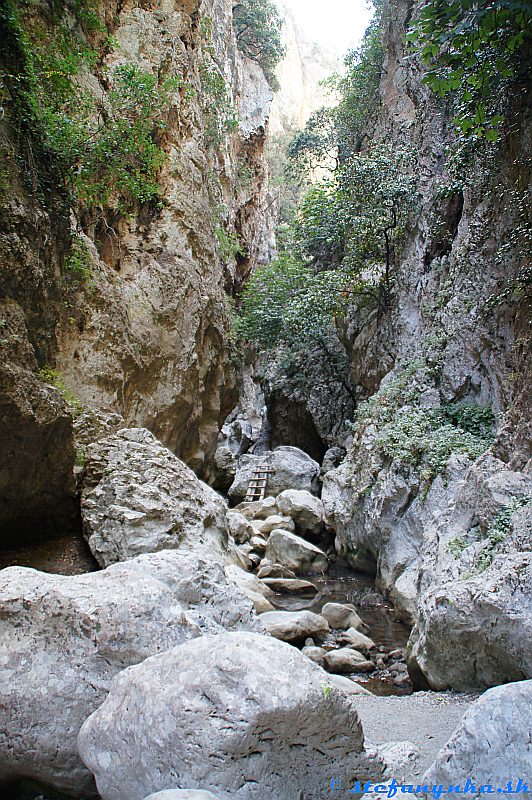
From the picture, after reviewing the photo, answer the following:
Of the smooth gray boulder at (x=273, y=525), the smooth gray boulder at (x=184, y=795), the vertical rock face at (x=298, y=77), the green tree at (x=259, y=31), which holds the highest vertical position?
the vertical rock face at (x=298, y=77)

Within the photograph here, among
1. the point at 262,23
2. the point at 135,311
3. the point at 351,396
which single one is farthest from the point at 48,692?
the point at 262,23

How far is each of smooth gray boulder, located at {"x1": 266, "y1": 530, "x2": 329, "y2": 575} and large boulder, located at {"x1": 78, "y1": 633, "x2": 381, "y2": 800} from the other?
800 cm

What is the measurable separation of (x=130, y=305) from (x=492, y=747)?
872 centimetres

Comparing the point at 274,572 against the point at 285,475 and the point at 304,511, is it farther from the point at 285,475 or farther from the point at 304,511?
the point at 285,475

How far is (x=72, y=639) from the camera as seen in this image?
309 cm

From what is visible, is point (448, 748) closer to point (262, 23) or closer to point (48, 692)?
point (48, 692)

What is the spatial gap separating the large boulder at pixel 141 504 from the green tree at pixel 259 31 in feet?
79.7

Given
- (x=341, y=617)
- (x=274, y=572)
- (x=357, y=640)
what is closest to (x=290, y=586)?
(x=274, y=572)

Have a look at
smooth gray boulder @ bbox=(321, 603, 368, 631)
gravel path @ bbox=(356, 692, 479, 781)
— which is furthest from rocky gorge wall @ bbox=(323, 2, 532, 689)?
smooth gray boulder @ bbox=(321, 603, 368, 631)

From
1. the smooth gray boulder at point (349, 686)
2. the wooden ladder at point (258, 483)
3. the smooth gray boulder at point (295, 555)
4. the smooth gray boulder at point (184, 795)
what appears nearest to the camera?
the smooth gray boulder at point (184, 795)

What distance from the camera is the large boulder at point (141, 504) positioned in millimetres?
5508

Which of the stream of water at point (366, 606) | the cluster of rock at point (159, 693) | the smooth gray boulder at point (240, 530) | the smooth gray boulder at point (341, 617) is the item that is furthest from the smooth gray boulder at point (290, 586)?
the cluster of rock at point (159, 693)

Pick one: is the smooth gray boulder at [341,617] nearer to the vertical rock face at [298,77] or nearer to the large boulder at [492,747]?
the large boulder at [492,747]

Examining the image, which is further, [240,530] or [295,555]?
[240,530]
